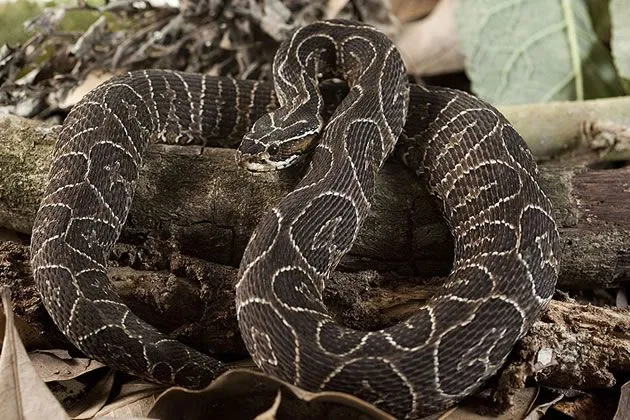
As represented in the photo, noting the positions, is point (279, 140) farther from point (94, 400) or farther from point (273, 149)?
point (94, 400)

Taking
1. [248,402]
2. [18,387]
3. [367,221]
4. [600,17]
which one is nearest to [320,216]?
[367,221]

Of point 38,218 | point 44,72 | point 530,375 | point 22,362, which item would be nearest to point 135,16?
point 44,72

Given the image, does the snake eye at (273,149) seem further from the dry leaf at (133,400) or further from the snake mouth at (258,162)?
the dry leaf at (133,400)

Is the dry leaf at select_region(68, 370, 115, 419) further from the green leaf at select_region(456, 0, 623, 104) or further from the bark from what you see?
the green leaf at select_region(456, 0, 623, 104)

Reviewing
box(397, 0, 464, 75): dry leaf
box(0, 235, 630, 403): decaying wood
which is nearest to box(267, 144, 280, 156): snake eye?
box(0, 235, 630, 403): decaying wood

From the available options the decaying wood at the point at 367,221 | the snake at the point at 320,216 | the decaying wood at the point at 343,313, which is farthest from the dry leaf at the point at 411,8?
the decaying wood at the point at 343,313
